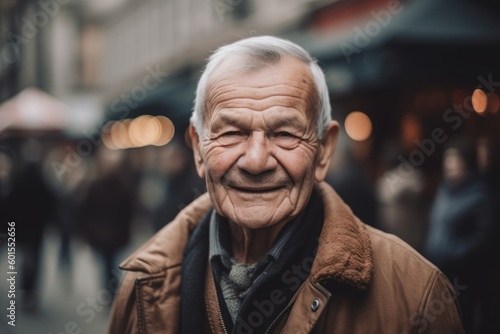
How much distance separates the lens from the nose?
A: 186cm

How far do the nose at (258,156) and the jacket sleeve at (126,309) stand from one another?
732 millimetres

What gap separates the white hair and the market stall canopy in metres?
9.31

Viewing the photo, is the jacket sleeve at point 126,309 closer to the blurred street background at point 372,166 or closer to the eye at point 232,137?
the eye at point 232,137

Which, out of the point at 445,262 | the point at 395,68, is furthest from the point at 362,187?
the point at 395,68

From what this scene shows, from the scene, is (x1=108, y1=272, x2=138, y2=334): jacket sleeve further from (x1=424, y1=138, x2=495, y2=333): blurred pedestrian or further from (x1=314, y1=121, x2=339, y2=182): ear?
(x1=424, y1=138, x2=495, y2=333): blurred pedestrian

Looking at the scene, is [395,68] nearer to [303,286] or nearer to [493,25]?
[493,25]

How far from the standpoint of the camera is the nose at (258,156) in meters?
1.86

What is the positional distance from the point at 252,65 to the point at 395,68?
15.6ft

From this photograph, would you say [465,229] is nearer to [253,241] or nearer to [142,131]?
[253,241]

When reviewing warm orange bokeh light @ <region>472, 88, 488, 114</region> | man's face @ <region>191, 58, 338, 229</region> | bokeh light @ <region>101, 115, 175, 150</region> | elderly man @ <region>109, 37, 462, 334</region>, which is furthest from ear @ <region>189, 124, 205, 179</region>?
bokeh light @ <region>101, 115, 175, 150</region>

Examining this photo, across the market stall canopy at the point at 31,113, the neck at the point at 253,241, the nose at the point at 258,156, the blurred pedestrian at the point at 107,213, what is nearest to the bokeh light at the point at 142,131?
the market stall canopy at the point at 31,113

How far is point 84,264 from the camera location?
33.4ft

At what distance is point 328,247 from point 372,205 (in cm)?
361

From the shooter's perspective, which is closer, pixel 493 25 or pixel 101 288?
pixel 493 25
